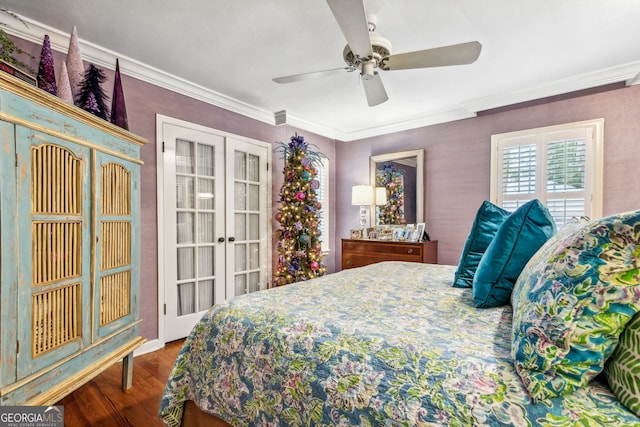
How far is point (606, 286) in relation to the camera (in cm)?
69

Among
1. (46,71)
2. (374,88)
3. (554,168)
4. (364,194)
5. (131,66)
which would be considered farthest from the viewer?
(364,194)

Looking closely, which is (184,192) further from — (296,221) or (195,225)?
(296,221)

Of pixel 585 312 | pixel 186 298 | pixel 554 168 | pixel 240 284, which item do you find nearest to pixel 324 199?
pixel 240 284

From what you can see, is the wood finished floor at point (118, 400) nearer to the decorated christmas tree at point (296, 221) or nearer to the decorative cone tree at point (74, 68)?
the decorated christmas tree at point (296, 221)

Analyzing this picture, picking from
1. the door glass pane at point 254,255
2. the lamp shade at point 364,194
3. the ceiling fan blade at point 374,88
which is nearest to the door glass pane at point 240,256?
the door glass pane at point 254,255

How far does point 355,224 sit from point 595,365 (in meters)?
4.20

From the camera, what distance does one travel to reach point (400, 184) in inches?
173

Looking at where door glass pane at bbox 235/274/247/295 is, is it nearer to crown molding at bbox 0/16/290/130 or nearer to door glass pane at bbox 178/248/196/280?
door glass pane at bbox 178/248/196/280

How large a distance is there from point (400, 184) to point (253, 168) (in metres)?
2.07

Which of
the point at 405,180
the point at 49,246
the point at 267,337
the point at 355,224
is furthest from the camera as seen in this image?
the point at 355,224

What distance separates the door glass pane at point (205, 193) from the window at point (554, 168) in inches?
127

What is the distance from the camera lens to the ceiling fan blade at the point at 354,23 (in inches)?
57.7

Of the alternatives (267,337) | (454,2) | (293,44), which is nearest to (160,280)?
(267,337)

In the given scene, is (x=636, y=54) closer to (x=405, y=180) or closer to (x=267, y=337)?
(x=405, y=180)
